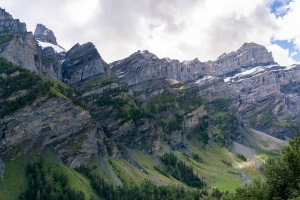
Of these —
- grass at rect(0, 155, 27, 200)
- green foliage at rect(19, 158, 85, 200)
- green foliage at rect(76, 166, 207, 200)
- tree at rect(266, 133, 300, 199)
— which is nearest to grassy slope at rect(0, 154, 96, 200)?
grass at rect(0, 155, 27, 200)

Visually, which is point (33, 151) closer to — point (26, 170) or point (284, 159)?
point (26, 170)

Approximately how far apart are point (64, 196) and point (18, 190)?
22.8m

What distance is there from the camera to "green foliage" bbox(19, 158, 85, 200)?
157 m

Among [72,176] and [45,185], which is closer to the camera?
[45,185]

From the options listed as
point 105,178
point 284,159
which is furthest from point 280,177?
point 105,178

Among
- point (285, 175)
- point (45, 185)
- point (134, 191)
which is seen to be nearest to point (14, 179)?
point (45, 185)

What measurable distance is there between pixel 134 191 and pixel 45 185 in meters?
50.8

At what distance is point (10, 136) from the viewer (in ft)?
614

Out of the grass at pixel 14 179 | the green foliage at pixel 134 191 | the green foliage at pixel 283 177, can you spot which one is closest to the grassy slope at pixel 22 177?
the grass at pixel 14 179

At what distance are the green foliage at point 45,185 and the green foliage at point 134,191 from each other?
18833 mm

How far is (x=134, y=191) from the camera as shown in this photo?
602 ft

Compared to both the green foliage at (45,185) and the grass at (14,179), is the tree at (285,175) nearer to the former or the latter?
the green foliage at (45,185)

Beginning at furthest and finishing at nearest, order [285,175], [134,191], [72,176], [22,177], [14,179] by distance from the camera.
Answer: [134,191] < [72,176] < [22,177] < [14,179] < [285,175]

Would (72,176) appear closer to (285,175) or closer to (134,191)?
(134,191)
